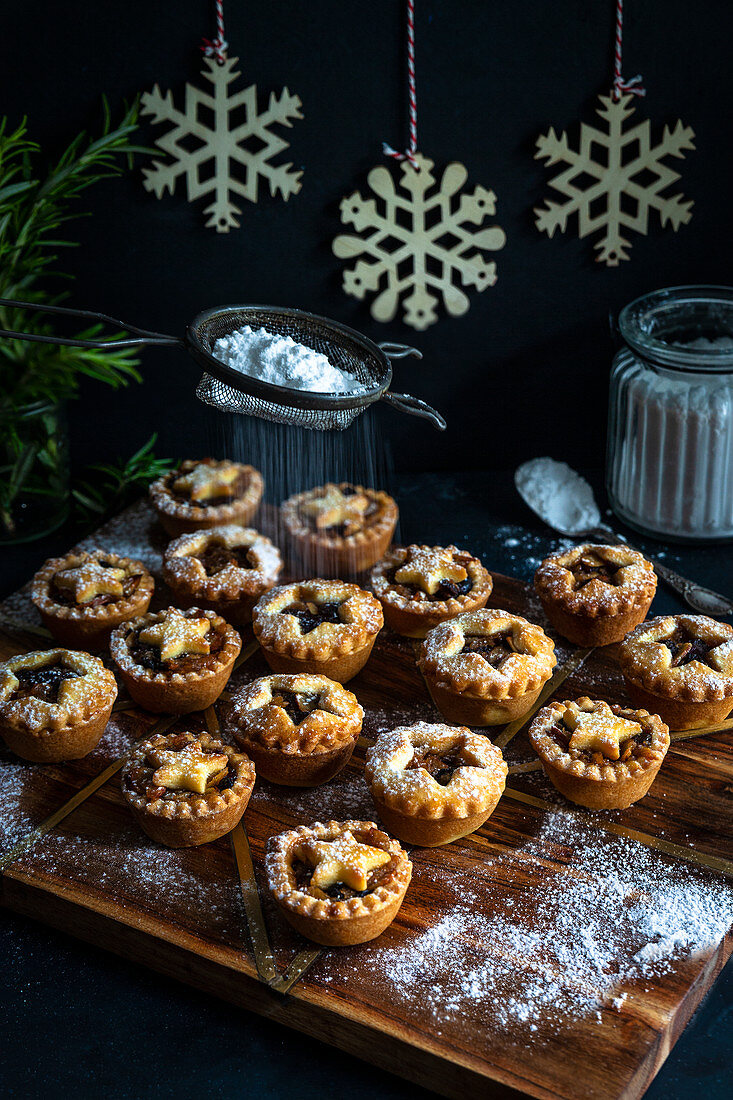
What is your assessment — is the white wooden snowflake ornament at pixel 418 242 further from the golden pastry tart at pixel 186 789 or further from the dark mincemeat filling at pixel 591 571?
the golden pastry tart at pixel 186 789

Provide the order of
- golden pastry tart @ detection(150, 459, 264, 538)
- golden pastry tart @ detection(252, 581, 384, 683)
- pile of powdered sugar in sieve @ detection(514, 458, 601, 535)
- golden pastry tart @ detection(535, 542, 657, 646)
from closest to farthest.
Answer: golden pastry tart @ detection(252, 581, 384, 683)
golden pastry tart @ detection(535, 542, 657, 646)
golden pastry tart @ detection(150, 459, 264, 538)
pile of powdered sugar in sieve @ detection(514, 458, 601, 535)

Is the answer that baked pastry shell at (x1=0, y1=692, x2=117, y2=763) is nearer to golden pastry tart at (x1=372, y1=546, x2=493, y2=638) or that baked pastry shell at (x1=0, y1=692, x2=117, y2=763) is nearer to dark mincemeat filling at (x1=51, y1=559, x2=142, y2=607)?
dark mincemeat filling at (x1=51, y1=559, x2=142, y2=607)

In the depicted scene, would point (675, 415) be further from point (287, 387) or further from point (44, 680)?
point (44, 680)

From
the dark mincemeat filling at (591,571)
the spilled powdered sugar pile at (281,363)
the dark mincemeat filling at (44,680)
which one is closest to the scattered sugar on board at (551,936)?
the dark mincemeat filling at (591,571)

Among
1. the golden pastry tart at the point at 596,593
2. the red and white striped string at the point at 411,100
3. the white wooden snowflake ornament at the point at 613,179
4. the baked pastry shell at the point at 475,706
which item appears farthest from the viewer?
the white wooden snowflake ornament at the point at 613,179

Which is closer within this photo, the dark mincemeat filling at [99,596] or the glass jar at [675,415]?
the dark mincemeat filling at [99,596]

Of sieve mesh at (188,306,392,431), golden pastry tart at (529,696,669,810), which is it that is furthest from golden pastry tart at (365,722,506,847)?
sieve mesh at (188,306,392,431)
